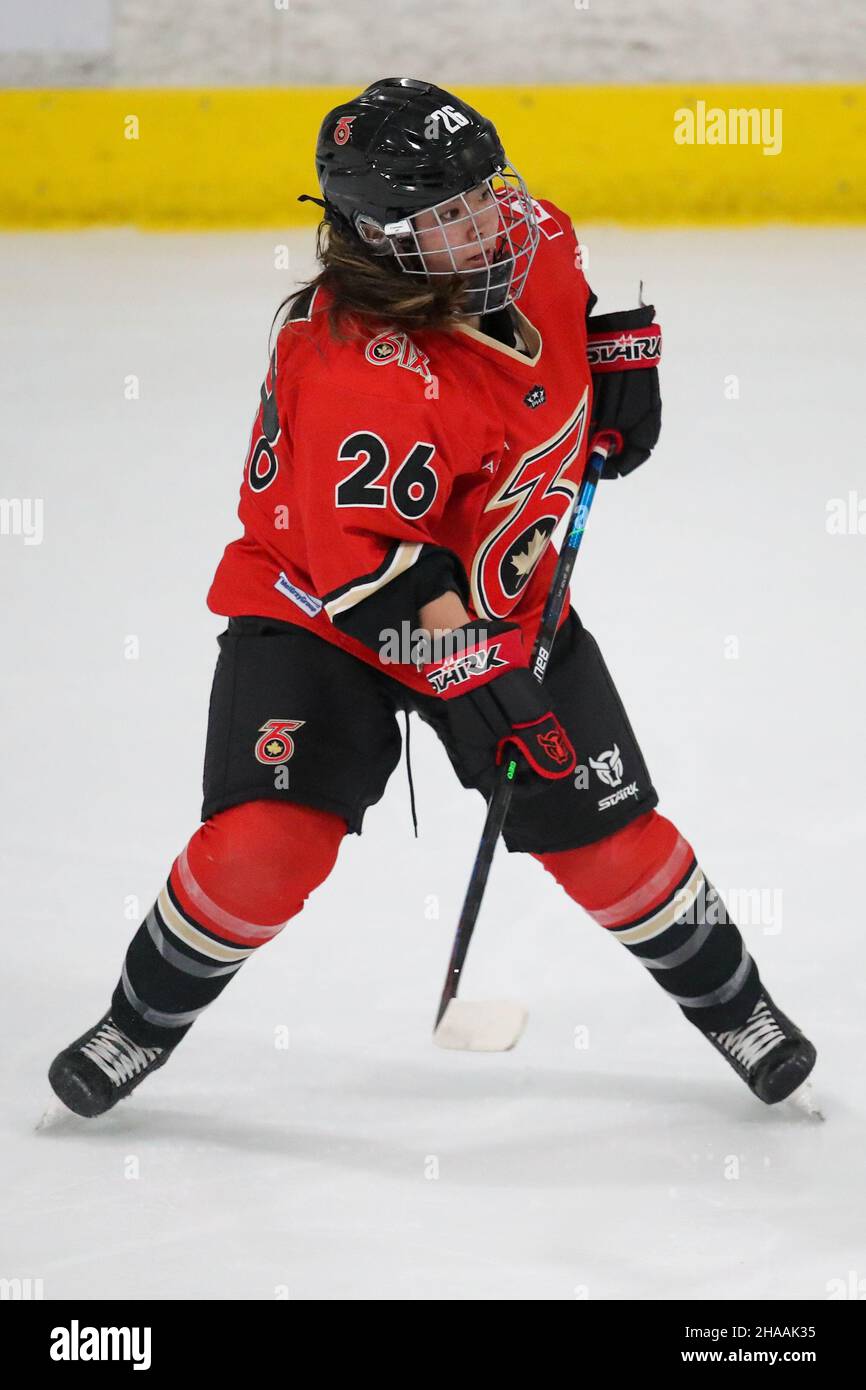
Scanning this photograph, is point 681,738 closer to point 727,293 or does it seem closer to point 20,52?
point 727,293

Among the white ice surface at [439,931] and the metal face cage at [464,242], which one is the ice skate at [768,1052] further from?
the metal face cage at [464,242]

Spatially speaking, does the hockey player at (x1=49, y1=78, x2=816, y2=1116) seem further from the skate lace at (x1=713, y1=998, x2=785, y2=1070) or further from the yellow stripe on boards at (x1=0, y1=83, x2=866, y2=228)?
the yellow stripe on boards at (x1=0, y1=83, x2=866, y2=228)

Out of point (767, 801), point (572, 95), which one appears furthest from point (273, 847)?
point (572, 95)

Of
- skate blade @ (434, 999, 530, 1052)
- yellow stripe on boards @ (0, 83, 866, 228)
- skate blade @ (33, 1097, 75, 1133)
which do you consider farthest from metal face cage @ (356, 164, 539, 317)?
yellow stripe on boards @ (0, 83, 866, 228)

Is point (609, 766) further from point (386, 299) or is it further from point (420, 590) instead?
point (386, 299)

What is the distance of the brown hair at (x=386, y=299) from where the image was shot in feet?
5.47

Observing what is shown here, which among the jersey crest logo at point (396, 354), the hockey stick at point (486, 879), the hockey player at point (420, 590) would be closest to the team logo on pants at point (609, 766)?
the hockey player at point (420, 590)

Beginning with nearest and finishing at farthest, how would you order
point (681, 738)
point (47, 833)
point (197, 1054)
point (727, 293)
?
point (197, 1054)
point (47, 833)
point (681, 738)
point (727, 293)

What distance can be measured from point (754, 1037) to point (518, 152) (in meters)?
4.02

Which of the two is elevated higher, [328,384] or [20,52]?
[20,52]

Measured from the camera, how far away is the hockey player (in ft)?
5.36

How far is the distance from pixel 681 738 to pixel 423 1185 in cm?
122

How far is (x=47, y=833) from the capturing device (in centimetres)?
265

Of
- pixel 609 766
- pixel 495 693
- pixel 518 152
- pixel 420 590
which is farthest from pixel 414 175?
pixel 518 152
